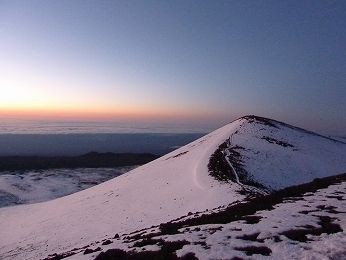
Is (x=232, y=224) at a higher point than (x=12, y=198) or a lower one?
higher

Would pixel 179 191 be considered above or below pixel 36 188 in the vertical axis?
above

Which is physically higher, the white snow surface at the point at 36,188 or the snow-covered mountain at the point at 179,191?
the snow-covered mountain at the point at 179,191

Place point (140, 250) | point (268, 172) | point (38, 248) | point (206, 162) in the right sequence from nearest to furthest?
1. point (140, 250)
2. point (38, 248)
3. point (268, 172)
4. point (206, 162)

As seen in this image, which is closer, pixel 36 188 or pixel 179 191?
pixel 179 191

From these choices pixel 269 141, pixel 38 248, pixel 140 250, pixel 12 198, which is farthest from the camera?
pixel 12 198

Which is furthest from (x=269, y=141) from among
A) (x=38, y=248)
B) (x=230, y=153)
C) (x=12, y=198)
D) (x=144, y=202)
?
(x=12, y=198)

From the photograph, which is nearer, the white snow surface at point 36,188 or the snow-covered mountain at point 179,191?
the snow-covered mountain at point 179,191

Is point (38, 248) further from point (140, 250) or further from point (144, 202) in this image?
point (140, 250)

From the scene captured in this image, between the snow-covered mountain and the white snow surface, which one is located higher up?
the snow-covered mountain
